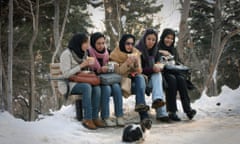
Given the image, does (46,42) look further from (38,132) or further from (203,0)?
(38,132)

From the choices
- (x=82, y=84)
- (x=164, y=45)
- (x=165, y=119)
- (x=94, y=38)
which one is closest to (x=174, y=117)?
(x=165, y=119)

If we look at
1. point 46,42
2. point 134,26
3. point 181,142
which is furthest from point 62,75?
point 46,42

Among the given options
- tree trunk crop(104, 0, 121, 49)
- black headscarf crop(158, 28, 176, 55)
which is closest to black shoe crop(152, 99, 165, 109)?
black headscarf crop(158, 28, 176, 55)

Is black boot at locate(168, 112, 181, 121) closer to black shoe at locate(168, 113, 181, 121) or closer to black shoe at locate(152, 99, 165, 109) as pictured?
black shoe at locate(168, 113, 181, 121)

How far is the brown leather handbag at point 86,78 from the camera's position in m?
6.04

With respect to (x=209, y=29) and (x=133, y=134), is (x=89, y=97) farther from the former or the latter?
(x=209, y=29)

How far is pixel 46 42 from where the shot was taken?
16594mm

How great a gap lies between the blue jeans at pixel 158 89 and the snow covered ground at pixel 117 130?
0.19m

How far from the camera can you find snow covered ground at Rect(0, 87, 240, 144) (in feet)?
14.5

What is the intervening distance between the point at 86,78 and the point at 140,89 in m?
0.80

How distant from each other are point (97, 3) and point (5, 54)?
3.50 m

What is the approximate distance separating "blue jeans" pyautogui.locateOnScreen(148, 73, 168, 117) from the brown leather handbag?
86cm

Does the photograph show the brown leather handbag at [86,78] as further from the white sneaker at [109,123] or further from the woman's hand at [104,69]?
the white sneaker at [109,123]

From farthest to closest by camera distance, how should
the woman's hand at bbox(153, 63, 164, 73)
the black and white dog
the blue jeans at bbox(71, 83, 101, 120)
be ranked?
the woman's hand at bbox(153, 63, 164, 73) < the blue jeans at bbox(71, 83, 101, 120) < the black and white dog
